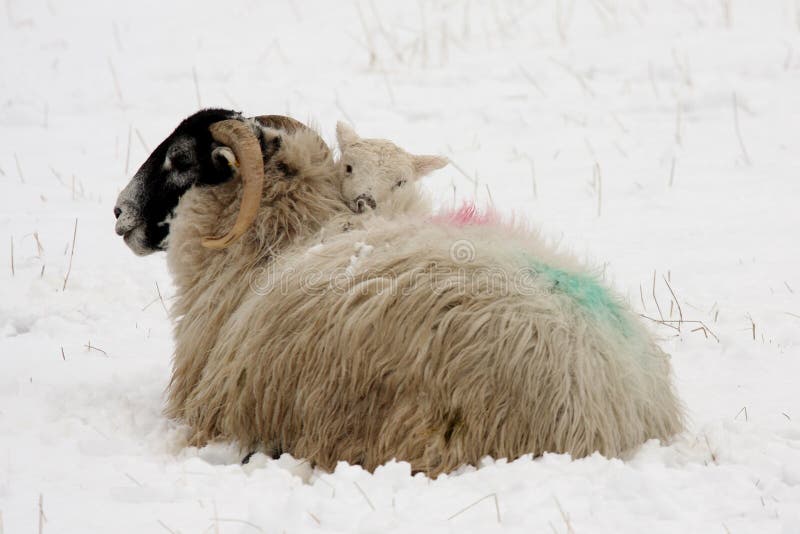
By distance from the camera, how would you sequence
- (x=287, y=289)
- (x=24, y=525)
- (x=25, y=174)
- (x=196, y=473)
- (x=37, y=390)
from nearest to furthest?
1. (x=24, y=525)
2. (x=196, y=473)
3. (x=287, y=289)
4. (x=37, y=390)
5. (x=25, y=174)

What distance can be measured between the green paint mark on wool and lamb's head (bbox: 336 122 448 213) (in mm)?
1027

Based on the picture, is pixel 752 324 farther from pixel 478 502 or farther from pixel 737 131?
pixel 737 131

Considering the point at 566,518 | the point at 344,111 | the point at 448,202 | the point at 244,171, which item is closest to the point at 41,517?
the point at 566,518

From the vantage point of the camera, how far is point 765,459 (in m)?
3.64

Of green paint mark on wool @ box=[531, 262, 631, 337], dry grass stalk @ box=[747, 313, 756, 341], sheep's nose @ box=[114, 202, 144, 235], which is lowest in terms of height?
dry grass stalk @ box=[747, 313, 756, 341]

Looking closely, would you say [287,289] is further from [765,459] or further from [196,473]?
[765,459]

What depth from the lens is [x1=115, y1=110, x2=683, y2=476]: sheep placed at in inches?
147

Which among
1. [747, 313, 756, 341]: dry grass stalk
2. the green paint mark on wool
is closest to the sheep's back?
the green paint mark on wool

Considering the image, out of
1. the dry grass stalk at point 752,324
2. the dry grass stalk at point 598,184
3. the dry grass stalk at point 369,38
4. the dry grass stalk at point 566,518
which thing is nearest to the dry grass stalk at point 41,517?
the dry grass stalk at point 566,518

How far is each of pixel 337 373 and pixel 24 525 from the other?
49.7 inches

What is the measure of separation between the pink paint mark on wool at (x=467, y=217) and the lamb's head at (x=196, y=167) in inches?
31.2

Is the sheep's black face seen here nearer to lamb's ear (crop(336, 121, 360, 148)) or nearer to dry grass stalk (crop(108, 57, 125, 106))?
lamb's ear (crop(336, 121, 360, 148))

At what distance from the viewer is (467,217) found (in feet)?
14.5

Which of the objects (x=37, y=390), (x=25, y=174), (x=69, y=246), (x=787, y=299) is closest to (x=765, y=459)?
(x=787, y=299)
